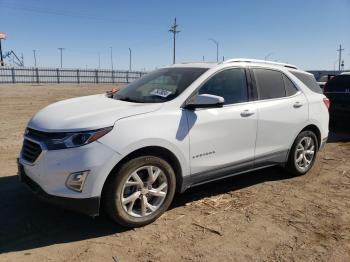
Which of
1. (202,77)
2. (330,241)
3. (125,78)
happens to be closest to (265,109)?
(202,77)

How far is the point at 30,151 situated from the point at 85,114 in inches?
26.6

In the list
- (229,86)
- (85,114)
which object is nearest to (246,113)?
(229,86)

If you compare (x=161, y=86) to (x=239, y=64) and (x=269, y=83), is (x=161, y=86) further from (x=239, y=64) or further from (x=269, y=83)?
(x=269, y=83)

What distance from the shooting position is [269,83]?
555 centimetres

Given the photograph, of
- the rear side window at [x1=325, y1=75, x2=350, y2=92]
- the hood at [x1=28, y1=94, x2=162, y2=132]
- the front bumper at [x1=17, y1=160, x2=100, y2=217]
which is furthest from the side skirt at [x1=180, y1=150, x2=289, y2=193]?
the rear side window at [x1=325, y1=75, x2=350, y2=92]

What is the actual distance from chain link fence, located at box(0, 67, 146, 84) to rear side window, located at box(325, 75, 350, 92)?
111 feet

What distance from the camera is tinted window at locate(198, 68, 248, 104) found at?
481 centimetres

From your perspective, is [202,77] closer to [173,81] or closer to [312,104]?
[173,81]

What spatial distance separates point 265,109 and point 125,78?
1876 inches

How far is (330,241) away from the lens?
4008mm

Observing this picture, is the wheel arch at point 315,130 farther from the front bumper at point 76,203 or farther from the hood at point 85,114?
the front bumper at point 76,203

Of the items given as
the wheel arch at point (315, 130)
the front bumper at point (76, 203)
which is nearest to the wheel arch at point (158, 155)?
the front bumper at point (76, 203)

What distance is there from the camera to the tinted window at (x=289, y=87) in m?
5.82

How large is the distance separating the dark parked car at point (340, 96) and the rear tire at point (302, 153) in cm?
432
